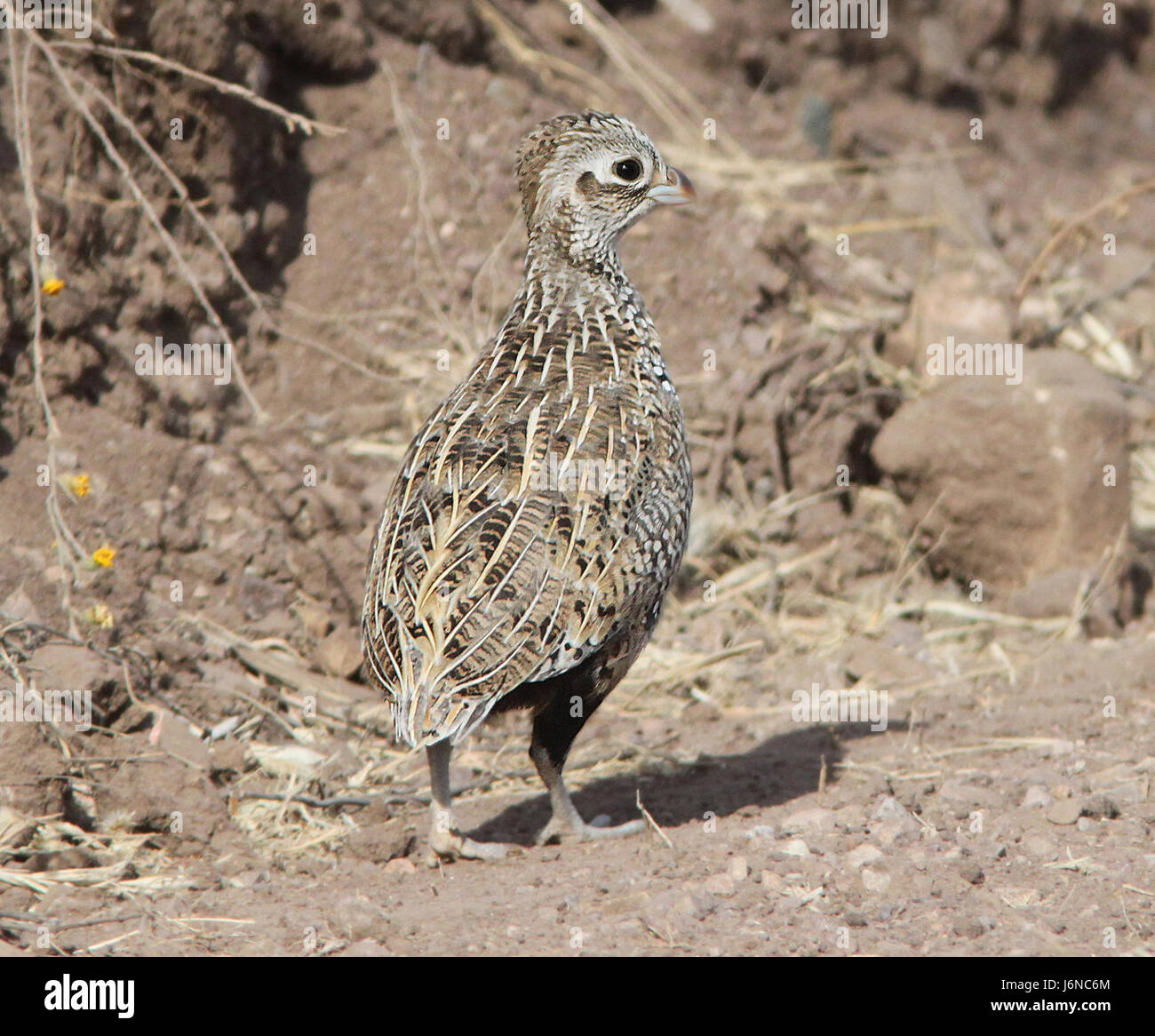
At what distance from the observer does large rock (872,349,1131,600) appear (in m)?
8.28

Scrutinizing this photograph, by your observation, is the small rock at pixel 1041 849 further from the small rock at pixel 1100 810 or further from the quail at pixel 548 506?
the quail at pixel 548 506

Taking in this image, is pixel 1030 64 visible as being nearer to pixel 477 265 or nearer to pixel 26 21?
pixel 477 265

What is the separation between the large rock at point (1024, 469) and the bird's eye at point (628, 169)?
3035 millimetres

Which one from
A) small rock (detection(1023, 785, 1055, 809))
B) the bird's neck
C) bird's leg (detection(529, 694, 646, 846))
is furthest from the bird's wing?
small rock (detection(1023, 785, 1055, 809))

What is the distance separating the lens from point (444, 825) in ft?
18.5

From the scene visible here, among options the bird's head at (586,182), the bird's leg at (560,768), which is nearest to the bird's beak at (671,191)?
the bird's head at (586,182)

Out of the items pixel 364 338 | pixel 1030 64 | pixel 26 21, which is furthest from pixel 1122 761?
pixel 1030 64

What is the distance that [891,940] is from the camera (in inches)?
184

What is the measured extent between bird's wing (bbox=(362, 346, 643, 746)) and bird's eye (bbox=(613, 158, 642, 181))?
1236 mm

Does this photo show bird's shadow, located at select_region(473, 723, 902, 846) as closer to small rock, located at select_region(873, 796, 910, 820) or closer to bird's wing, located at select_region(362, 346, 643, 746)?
small rock, located at select_region(873, 796, 910, 820)

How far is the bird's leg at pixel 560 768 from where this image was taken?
5.67 meters

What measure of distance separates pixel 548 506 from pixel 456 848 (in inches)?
55.7

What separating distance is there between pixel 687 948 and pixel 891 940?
671 millimetres

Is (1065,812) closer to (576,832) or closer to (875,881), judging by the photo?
(875,881)
